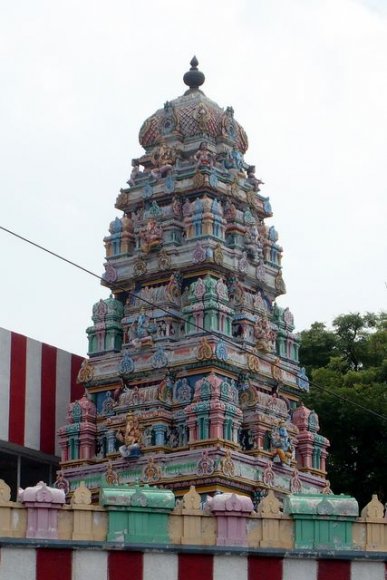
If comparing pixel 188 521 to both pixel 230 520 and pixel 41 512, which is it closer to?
pixel 230 520

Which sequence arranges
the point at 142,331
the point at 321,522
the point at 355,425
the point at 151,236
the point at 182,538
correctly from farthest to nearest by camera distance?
the point at 355,425 < the point at 151,236 < the point at 142,331 < the point at 321,522 < the point at 182,538

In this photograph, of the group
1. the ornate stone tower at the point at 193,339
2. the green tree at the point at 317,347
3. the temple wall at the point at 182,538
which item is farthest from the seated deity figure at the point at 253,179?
the temple wall at the point at 182,538

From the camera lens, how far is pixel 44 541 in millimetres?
27188

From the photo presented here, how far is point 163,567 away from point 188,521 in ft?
2.81

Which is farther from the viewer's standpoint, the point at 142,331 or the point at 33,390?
the point at 33,390

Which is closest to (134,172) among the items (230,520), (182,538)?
(230,520)

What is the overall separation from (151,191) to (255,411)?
645 centimetres

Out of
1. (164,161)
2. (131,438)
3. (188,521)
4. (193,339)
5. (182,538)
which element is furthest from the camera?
(164,161)

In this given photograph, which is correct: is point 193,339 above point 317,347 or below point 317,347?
below

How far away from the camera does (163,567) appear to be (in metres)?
27.5

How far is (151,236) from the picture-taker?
4394 cm

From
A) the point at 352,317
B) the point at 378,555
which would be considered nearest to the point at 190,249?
the point at 352,317

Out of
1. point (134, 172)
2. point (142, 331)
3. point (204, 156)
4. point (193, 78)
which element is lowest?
point (142, 331)

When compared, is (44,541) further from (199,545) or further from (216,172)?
(216,172)
